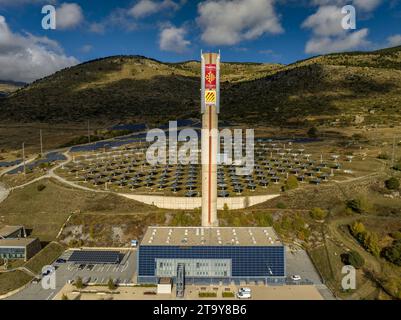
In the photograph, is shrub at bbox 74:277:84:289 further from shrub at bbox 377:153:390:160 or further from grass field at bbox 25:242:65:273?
shrub at bbox 377:153:390:160

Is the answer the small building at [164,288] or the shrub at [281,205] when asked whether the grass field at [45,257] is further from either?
the shrub at [281,205]

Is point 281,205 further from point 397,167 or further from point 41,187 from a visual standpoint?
point 41,187

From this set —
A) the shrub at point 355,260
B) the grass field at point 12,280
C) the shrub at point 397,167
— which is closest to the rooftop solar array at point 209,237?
the shrub at point 355,260

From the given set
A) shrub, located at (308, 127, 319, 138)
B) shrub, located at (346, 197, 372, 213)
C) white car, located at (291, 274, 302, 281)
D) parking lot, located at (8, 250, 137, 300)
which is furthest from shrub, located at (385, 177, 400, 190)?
parking lot, located at (8, 250, 137, 300)

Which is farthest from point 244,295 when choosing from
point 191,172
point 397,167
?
point 397,167

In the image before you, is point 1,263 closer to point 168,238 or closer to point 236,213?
point 168,238

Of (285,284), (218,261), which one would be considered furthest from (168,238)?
(285,284)

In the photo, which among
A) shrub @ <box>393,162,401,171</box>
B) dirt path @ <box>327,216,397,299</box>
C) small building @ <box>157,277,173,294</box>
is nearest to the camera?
small building @ <box>157,277,173,294</box>
